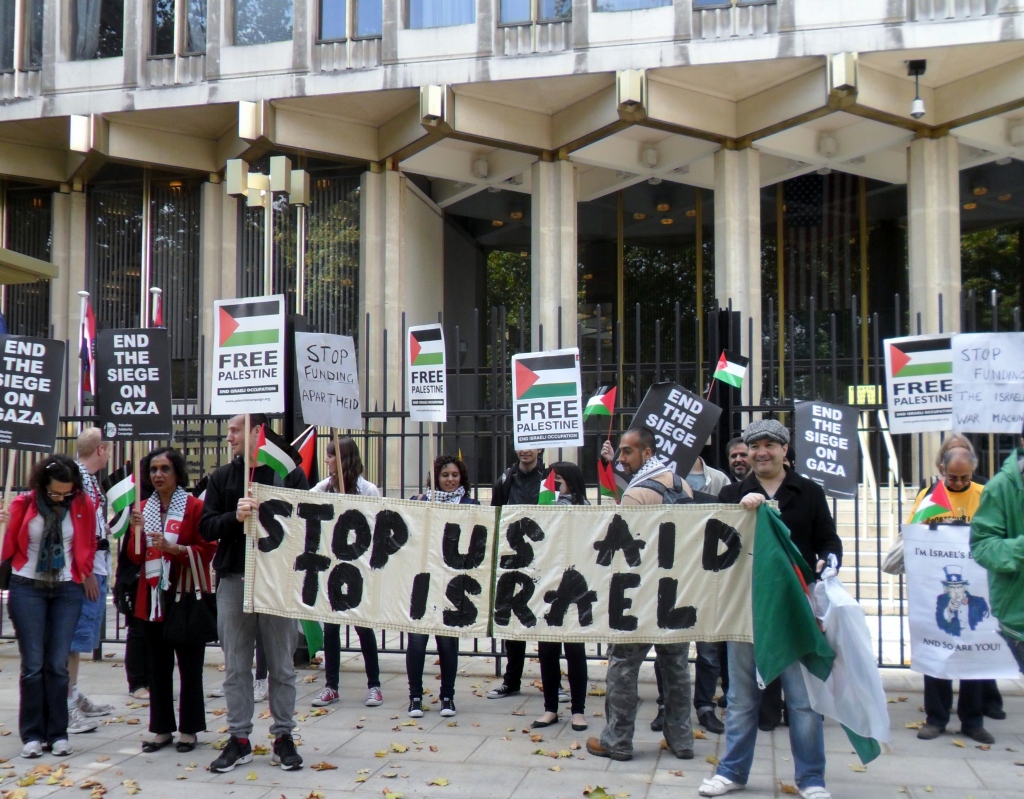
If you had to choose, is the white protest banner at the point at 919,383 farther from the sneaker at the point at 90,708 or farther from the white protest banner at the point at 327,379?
the sneaker at the point at 90,708

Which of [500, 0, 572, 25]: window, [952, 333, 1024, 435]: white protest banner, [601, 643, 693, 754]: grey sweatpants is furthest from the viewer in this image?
[500, 0, 572, 25]: window

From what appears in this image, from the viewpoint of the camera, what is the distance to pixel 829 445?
7.93 meters

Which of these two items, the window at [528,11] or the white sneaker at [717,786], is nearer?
the white sneaker at [717,786]

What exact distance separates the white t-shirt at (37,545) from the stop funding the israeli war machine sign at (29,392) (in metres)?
0.95

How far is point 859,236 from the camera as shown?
70.9 feet

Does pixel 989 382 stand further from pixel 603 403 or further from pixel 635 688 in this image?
pixel 635 688

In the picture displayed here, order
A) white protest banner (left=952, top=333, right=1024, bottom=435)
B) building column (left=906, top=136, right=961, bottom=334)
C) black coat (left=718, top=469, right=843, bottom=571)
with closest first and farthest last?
black coat (left=718, top=469, right=843, bottom=571) → white protest banner (left=952, top=333, right=1024, bottom=435) → building column (left=906, top=136, right=961, bottom=334)

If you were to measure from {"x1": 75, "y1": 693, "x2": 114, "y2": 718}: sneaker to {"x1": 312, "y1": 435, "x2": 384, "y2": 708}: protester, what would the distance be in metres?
1.52

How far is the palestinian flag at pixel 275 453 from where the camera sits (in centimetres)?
670

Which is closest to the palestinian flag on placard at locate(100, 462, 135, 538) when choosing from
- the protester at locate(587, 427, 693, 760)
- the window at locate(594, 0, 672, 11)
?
the protester at locate(587, 427, 693, 760)

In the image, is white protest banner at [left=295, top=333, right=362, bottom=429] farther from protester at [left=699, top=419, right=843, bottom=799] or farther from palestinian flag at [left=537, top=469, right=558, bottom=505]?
protester at [left=699, top=419, right=843, bottom=799]

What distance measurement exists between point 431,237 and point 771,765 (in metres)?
16.1

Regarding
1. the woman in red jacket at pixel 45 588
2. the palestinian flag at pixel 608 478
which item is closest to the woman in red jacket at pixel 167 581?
the woman in red jacket at pixel 45 588

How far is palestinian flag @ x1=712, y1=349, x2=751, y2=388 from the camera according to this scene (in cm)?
836
